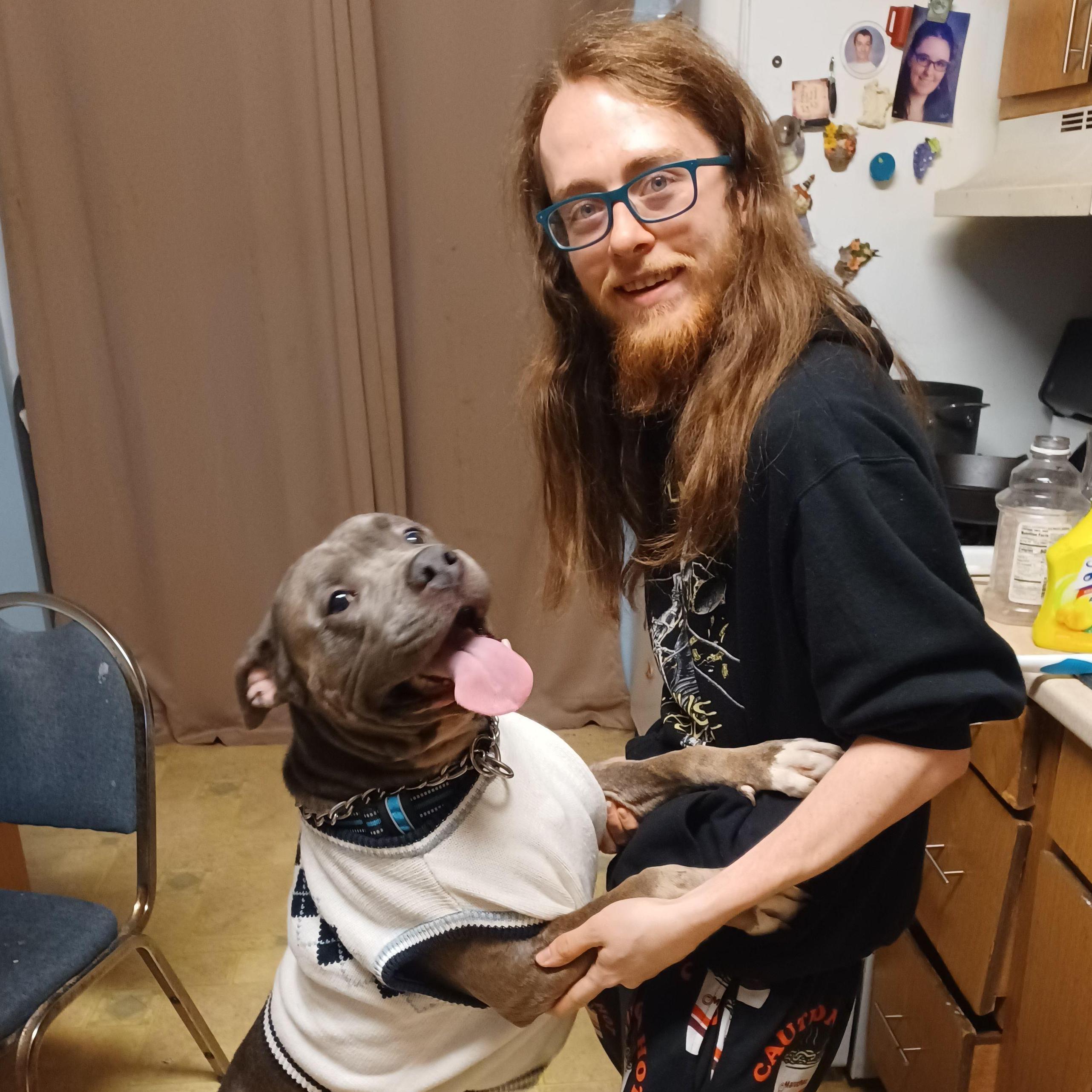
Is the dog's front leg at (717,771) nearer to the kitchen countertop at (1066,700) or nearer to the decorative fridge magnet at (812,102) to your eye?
the kitchen countertop at (1066,700)

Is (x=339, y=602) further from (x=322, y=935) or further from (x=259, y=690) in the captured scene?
(x=322, y=935)

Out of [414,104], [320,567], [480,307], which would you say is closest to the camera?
[320,567]

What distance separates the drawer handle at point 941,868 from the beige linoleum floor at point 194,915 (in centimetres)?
61

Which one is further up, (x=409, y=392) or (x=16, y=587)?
(x=409, y=392)

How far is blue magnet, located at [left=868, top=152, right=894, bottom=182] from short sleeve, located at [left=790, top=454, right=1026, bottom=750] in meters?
1.72

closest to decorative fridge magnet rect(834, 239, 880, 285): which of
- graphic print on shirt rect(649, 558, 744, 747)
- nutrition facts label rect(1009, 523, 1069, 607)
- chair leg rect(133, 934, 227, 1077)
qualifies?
nutrition facts label rect(1009, 523, 1069, 607)

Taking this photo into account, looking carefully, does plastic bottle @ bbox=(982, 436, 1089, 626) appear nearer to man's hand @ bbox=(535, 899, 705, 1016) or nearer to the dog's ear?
man's hand @ bbox=(535, 899, 705, 1016)

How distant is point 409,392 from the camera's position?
9.95 feet

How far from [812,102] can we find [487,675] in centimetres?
187

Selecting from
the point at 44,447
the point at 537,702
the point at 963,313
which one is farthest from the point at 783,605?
the point at 44,447

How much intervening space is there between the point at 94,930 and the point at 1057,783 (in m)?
1.70

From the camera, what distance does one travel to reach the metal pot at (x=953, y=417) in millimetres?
2332

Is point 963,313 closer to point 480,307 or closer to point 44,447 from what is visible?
point 480,307

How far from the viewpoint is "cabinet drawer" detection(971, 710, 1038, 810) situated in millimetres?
1423
